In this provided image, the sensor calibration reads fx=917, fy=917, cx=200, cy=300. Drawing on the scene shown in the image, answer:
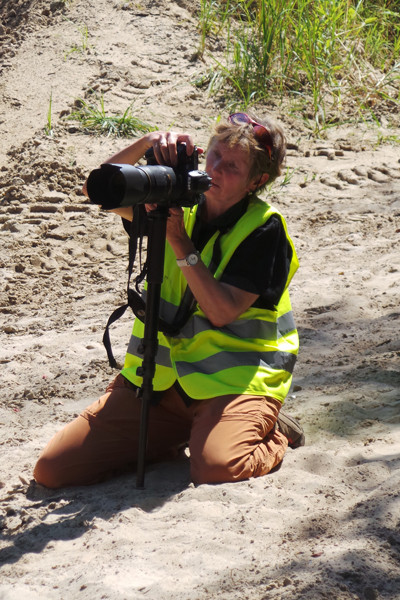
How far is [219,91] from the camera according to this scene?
6.93m

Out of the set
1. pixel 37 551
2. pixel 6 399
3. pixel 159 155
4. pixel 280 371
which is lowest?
pixel 6 399

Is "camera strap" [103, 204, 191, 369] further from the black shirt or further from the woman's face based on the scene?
the woman's face

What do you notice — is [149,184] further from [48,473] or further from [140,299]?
[48,473]

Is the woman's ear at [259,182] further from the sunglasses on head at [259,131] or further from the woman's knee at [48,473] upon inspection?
the woman's knee at [48,473]

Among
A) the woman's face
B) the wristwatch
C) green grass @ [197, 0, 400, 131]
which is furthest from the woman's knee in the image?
green grass @ [197, 0, 400, 131]

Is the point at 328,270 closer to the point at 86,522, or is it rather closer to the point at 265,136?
the point at 265,136

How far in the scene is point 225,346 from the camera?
3.19 m

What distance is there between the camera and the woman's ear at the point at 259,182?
3.21 metres

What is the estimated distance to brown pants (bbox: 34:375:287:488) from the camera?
10.00 feet

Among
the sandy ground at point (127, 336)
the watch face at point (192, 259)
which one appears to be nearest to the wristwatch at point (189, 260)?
the watch face at point (192, 259)

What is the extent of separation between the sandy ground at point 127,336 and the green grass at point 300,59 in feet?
0.68

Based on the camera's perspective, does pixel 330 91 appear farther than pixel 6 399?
Yes

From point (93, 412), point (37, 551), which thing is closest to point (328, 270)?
point (93, 412)

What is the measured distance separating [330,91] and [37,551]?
203 inches
